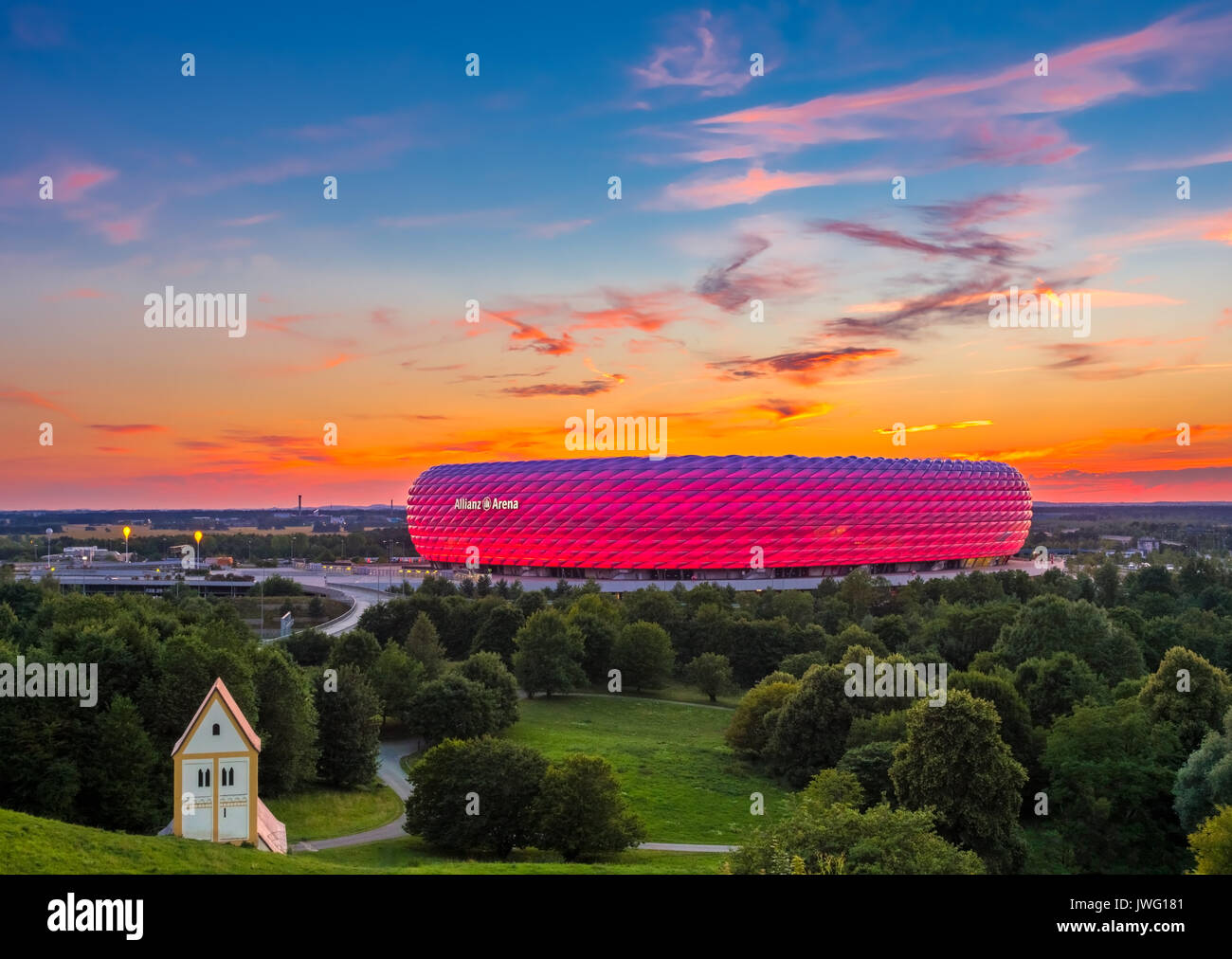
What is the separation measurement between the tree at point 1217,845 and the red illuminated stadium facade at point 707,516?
299ft

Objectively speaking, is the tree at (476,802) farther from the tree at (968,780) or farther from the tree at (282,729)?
the tree at (968,780)

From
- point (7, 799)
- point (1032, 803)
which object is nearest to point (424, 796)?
point (7, 799)

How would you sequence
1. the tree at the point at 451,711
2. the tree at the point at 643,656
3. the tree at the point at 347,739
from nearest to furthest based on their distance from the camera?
the tree at the point at 347,739
the tree at the point at 451,711
the tree at the point at 643,656

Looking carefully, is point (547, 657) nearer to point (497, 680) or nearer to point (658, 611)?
point (497, 680)

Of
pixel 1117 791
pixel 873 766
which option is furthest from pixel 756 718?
pixel 1117 791

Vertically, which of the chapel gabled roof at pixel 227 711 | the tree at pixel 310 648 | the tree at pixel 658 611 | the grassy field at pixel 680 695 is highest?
the chapel gabled roof at pixel 227 711

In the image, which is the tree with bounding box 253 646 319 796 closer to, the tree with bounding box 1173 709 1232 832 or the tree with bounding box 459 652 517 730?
the tree with bounding box 459 652 517 730

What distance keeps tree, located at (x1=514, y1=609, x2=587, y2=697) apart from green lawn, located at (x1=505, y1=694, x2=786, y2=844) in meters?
1.18

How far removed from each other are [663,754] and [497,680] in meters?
10.3

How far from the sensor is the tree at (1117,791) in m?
29.3

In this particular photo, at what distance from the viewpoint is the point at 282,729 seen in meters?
35.3

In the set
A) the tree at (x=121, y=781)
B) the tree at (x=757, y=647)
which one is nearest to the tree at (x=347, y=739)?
the tree at (x=121, y=781)

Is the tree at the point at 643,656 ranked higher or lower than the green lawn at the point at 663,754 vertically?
higher

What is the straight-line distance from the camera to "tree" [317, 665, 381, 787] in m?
38.9
